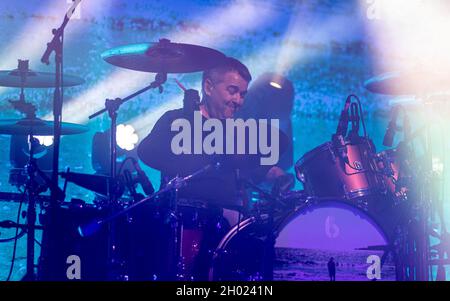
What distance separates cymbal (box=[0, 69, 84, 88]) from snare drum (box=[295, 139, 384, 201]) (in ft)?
4.34

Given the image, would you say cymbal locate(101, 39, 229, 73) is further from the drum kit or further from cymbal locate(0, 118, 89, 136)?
cymbal locate(0, 118, 89, 136)

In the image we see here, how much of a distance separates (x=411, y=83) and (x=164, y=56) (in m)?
1.39

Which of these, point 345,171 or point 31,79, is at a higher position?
point 31,79

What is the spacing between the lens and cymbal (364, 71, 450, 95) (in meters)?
3.19

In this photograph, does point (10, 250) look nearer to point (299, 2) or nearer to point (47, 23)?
point (47, 23)

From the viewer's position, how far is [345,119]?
2.82 metres

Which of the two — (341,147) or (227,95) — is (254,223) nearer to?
(341,147)

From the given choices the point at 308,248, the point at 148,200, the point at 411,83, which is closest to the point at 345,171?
the point at 308,248

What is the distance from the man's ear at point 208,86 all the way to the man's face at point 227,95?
0.08ft

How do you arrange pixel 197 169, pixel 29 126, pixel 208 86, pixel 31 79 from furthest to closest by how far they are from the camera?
pixel 208 86 < pixel 31 79 < pixel 29 126 < pixel 197 169

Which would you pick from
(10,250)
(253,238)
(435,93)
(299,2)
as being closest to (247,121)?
(253,238)

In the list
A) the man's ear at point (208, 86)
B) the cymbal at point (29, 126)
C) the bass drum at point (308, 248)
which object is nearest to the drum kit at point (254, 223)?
the bass drum at point (308, 248)

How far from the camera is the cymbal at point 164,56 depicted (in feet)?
8.82

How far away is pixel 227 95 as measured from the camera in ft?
10.4
